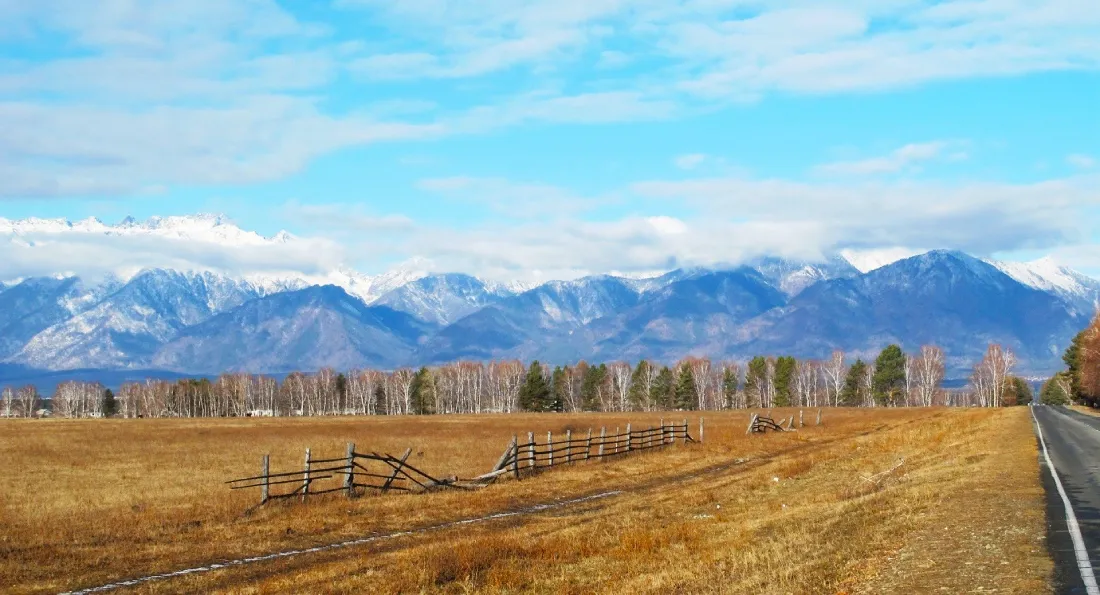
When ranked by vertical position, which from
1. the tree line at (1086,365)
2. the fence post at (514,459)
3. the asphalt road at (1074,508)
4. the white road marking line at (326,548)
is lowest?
the white road marking line at (326,548)

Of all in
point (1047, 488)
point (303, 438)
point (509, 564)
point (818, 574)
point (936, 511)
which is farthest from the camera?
point (303, 438)

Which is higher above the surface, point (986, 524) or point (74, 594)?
point (986, 524)

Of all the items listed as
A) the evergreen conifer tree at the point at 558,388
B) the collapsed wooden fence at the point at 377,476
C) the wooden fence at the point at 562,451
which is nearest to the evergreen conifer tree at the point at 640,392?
the evergreen conifer tree at the point at 558,388

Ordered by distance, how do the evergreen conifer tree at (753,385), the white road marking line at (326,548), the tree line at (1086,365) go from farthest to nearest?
the evergreen conifer tree at (753,385) < the tree line at (1086,365) < the white road marking line at (326,548)

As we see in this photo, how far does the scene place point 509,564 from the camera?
18.0 metres

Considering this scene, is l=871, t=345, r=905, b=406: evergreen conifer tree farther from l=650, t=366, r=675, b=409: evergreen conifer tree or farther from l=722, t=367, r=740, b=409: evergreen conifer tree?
l=650, t=366, r=675, b=409: evergreen conifer tree

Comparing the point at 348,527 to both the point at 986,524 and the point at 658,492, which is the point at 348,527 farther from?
the point at 986,524

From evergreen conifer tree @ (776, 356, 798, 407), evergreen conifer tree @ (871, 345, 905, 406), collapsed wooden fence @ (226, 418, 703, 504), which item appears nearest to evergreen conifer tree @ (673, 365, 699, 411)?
evergreen conifer tree @ (776, 356, 798, 407)

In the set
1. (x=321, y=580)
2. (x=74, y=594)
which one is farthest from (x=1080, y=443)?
(x=74, y=594)

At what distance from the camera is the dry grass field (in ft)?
50.6

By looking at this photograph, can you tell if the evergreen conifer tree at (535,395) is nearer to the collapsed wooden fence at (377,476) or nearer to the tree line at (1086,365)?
the tree line at (1086,365)

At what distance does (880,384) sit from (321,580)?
16847 cm

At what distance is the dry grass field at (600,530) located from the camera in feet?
50.6

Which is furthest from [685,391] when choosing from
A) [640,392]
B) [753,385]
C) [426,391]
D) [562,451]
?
[562,451]
